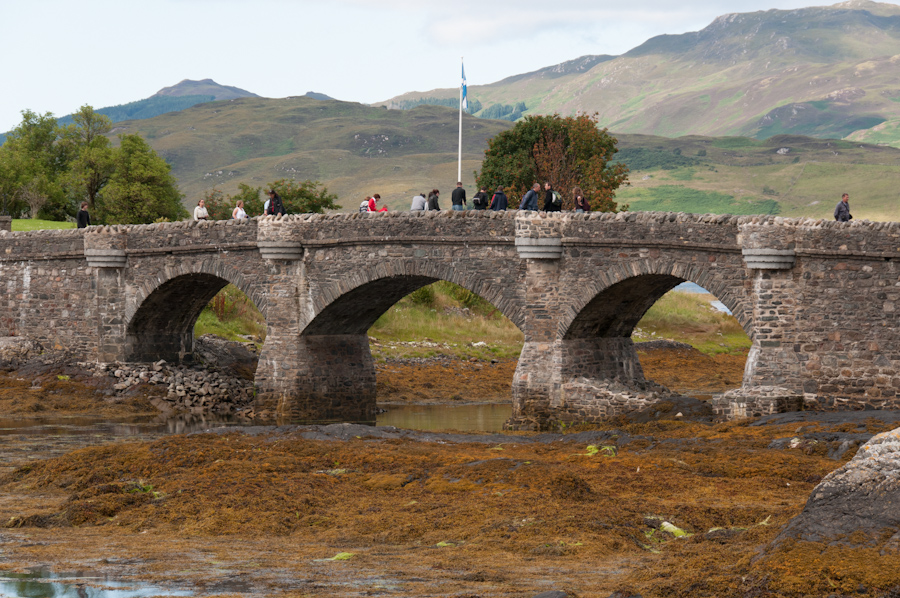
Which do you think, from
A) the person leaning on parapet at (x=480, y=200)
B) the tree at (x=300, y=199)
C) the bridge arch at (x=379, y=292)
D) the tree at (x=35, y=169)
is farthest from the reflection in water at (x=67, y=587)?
the tree at (x=35, y=169)

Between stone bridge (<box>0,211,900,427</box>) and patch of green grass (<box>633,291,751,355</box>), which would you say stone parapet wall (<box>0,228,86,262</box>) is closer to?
stone bridge (<box>0,211,900,427</box>)

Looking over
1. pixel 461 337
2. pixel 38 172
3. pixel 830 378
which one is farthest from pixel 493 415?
pixel 38 172

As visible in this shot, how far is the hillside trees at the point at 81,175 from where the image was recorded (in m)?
64.8

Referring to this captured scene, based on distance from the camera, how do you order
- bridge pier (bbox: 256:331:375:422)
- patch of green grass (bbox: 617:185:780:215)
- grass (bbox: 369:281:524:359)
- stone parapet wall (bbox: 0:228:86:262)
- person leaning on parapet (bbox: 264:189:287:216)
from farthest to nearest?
1. patch of green grass (bbox: 617:185:780:215)
2. grass (bbox: 369:281:524:359)
3. stone parapet wall (bbox: 0:228:86:262)
4. person leaning on parapet (bbox: 264:189:287:216)
5. bridge pier (bbox: 256:331:375:422)

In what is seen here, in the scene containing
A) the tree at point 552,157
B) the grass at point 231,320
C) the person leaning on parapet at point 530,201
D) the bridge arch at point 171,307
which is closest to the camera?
the person leaning on parapet at point 530,201

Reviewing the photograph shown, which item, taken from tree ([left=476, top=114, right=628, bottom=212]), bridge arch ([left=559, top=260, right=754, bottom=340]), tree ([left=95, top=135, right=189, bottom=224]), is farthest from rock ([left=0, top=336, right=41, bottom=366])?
tree ([left=476, top=114, right=628, bottom=212])

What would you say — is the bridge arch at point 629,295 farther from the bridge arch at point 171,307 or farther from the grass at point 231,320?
the grass at point 231,320

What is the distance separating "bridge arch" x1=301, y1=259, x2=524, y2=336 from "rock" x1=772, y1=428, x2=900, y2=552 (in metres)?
17.4

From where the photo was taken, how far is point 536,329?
26.9m

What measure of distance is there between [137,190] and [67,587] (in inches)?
2264

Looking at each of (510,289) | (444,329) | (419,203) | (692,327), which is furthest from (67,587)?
(692,327)

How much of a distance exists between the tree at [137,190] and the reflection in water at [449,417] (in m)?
34.0

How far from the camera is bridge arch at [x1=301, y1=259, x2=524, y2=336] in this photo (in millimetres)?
27342

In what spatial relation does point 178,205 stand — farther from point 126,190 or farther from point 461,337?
point 461,337
